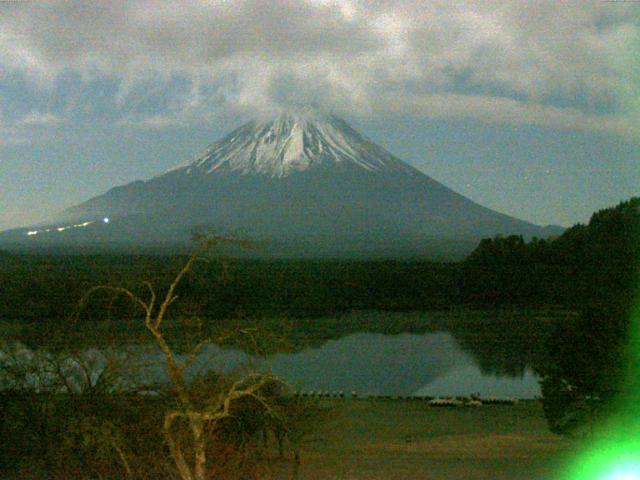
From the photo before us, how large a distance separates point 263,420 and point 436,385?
39.1 feet

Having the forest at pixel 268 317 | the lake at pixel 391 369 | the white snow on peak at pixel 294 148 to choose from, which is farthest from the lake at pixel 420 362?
the white snow on peak at pixel 294 148

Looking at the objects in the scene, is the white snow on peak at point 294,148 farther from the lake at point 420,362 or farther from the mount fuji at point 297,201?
the lake at point 420,362

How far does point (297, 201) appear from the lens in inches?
4016

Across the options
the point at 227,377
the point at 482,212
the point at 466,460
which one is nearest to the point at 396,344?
the point at 466,460

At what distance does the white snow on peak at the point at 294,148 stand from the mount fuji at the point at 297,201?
14cm

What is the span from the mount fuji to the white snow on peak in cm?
14

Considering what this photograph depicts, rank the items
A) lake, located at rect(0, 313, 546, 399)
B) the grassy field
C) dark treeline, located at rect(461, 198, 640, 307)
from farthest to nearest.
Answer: dark treeline, located at rect(461, 198, 640, 307) < lake, located at rect(0, 313, 546, 399) < the grassy field

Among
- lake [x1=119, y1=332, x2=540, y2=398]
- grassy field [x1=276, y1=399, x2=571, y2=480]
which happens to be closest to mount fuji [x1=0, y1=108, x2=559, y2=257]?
lake [x1=119, y1=332, x2=540, y2=398]

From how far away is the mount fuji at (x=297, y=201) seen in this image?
89.4 metres

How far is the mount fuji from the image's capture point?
293 feet

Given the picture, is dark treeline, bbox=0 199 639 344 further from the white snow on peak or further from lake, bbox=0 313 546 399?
the white snow on peak

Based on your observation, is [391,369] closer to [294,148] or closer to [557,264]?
[557,264]

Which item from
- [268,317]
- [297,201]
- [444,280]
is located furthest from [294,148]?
[268,317]

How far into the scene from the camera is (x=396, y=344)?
26.2 m
